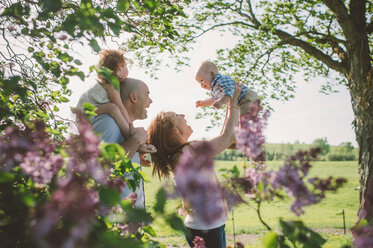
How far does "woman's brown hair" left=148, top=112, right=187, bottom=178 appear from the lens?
2660mm

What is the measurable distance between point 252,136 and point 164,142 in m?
1.84

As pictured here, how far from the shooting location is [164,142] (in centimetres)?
267

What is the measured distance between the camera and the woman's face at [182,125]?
277cm

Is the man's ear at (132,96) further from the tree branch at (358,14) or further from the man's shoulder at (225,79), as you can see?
the tree branch at (358,14)

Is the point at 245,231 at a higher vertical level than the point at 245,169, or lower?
lower

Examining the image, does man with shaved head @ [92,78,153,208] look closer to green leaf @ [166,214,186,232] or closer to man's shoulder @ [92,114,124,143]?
man's shoulder @ [92,114,124,143]

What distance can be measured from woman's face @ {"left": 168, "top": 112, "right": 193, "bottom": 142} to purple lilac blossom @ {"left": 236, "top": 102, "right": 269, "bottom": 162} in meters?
1.85

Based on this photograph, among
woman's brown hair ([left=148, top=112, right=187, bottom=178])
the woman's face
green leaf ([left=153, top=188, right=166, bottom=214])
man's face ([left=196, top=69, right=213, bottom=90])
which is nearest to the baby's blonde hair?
man's face ([left=196, top=69, right=213, bottom=90])

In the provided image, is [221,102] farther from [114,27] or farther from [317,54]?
[317,54]

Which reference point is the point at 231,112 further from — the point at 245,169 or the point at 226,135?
the point at 245,169

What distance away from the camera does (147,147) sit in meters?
2.45

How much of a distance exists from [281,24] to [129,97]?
23.5 ft

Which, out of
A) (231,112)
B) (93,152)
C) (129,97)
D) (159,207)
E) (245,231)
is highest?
(129,97)

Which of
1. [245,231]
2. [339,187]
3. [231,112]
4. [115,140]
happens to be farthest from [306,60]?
[339,187]
